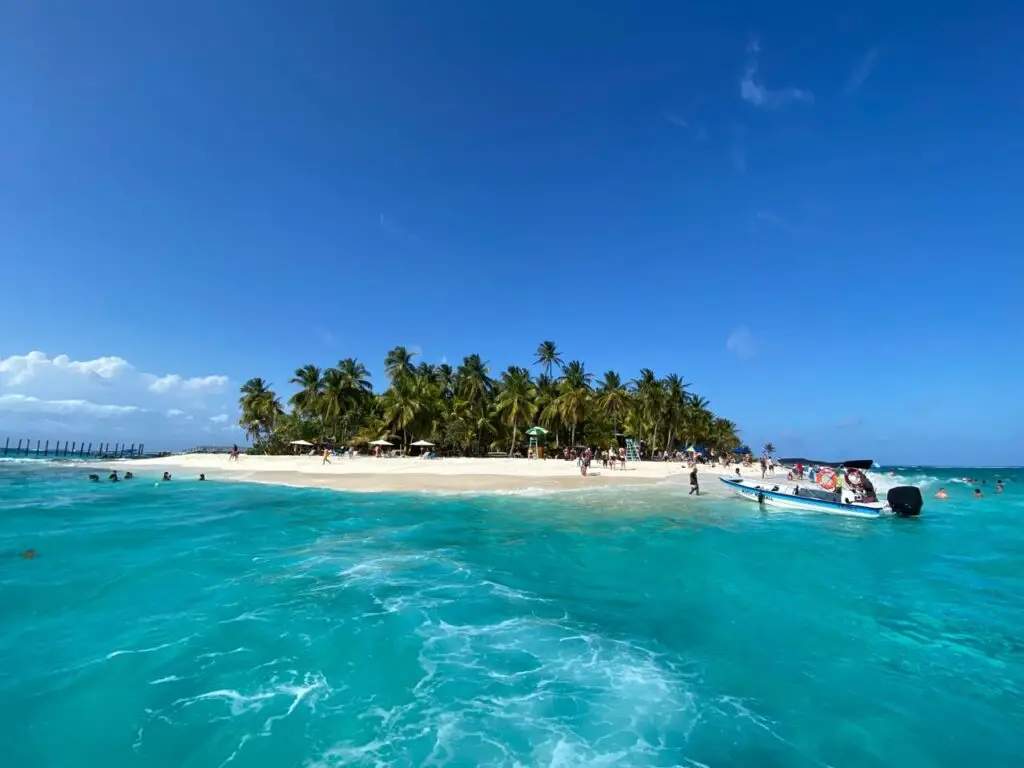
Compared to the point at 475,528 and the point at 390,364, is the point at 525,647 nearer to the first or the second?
the point at 475,528

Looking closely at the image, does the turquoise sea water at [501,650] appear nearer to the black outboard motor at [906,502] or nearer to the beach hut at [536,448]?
the black outboard motor at [906,502]

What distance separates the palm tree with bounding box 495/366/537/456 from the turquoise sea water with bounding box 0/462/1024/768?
1744 inches

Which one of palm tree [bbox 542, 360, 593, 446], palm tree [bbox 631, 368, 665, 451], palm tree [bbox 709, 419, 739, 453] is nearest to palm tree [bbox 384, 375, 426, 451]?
palm tree [bbox 542, 360, 593, 446]

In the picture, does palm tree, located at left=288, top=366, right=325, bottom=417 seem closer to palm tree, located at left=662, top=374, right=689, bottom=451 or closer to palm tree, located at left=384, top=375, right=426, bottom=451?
palm tree, located at left=384, top=375, right=426, bottom=451

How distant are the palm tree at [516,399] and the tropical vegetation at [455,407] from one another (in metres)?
0.14

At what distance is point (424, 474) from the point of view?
42625mm

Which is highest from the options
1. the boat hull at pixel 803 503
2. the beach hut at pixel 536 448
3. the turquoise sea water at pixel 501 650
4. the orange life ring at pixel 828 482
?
the beach hut at pixel 536 448

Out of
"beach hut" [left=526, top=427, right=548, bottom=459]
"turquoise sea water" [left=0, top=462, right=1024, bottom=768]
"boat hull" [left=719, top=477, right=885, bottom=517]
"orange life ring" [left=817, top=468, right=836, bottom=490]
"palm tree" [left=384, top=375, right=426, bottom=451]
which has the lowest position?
"turquoise sea water" [left=0, top=462, right=1024, bottom=768]

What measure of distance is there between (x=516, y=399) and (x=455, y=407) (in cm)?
940

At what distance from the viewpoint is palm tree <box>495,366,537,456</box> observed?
6494cm

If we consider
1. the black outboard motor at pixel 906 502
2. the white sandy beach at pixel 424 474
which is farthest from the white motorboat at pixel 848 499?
the white sandy beach at pixel 424 474

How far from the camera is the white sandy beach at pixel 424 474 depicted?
36969 millimetres

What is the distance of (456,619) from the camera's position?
11367 millimetres

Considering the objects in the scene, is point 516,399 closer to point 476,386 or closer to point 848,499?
point 476,386
